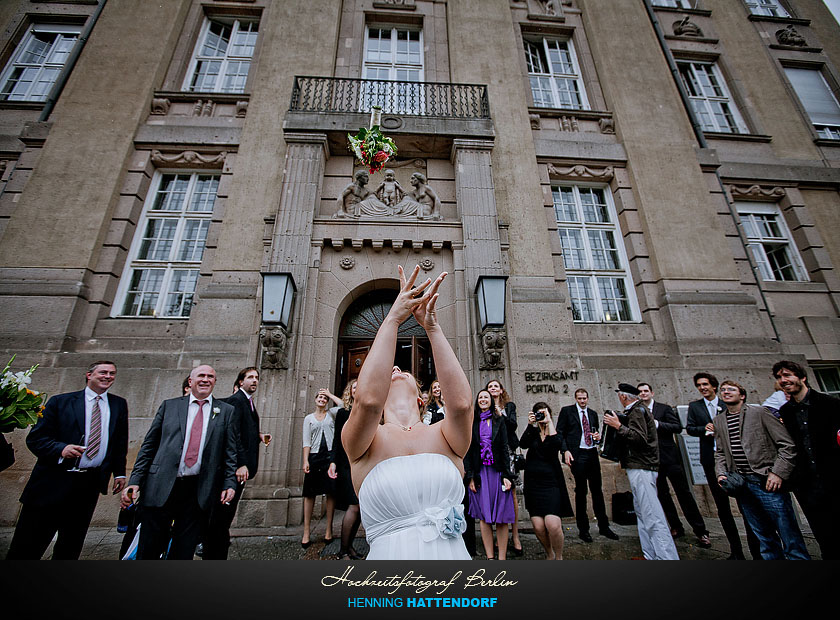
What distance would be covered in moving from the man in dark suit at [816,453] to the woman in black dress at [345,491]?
13.7 feet

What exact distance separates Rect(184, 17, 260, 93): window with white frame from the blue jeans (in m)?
12.4

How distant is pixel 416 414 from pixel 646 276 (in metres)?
7.95

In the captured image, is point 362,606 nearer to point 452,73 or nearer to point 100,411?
point 100,411

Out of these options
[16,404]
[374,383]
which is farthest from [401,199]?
[374,383]

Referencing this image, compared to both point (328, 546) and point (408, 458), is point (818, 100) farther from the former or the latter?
point (328, 546)

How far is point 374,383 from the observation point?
1.50m

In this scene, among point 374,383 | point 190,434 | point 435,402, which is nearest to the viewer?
point 374,383

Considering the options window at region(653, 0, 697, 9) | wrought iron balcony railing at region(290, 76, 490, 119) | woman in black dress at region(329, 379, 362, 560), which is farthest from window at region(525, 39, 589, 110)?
woman in black dress at region(329, 379, 362, 560)

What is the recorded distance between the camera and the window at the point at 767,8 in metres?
12.1

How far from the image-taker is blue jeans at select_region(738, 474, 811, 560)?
10.4ft

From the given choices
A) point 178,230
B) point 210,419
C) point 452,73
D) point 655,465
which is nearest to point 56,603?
point 210,419

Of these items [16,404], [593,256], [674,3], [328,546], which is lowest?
[328,546]

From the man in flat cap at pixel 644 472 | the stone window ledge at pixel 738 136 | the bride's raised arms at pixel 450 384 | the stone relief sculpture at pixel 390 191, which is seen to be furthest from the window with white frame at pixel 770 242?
the bride's raised arms at pixel 450 384

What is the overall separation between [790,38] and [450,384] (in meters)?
17.7
